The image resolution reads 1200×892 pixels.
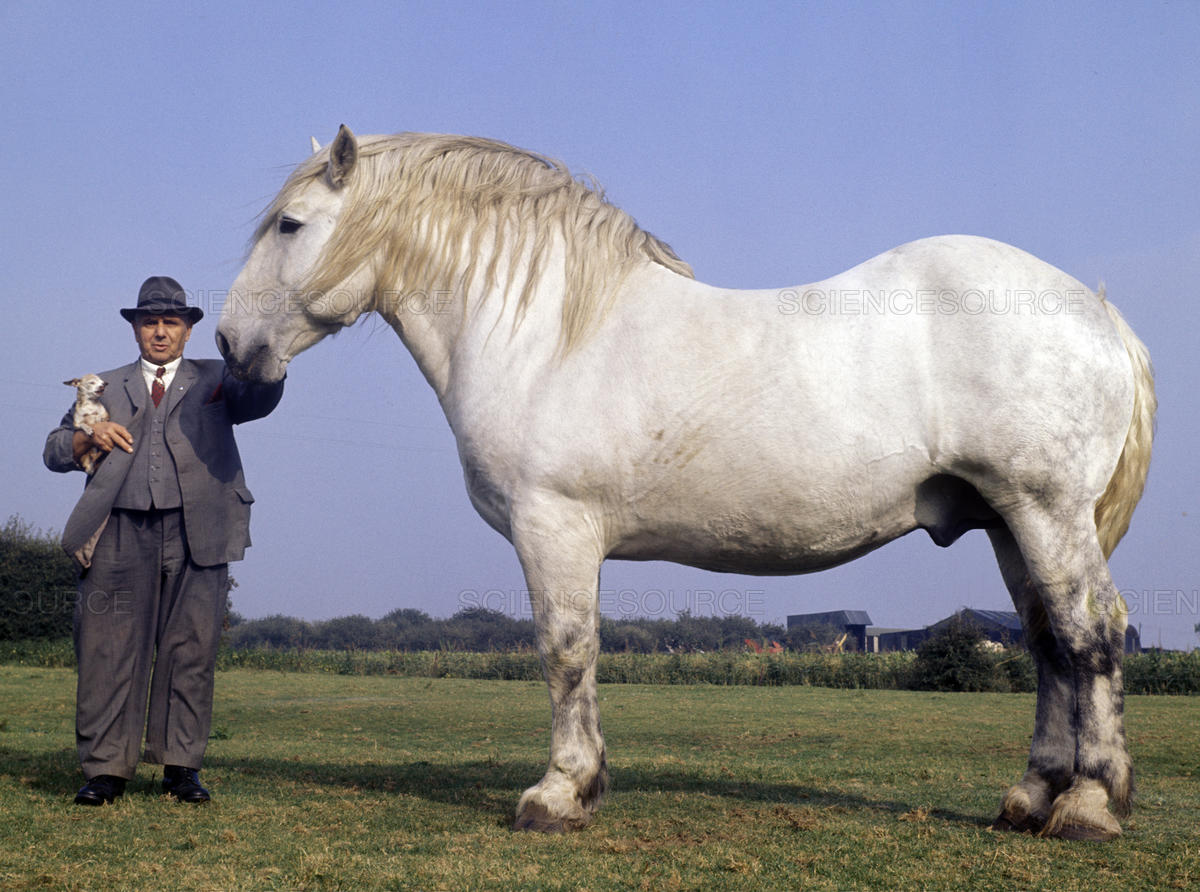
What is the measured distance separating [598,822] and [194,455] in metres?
2.53

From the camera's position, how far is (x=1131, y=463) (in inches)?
144

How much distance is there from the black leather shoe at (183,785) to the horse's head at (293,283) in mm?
1851

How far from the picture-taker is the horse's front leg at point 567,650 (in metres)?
3.47

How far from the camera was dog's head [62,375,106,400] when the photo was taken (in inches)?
173

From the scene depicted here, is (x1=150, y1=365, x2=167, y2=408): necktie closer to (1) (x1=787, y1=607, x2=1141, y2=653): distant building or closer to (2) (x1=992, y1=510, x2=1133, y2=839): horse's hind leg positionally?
(2) (x1=992, y1=510, x2=1133, y2=839): horse's hind leg

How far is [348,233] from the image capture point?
3840mm

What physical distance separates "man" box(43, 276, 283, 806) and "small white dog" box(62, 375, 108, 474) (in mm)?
41

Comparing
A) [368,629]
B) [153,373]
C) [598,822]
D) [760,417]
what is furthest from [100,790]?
[368,629]

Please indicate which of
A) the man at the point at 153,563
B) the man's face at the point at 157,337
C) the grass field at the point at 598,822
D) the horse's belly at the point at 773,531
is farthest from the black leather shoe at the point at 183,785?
the horse's belly at the point at 773,531

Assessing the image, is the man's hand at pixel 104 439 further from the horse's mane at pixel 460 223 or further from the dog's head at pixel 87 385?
the horse's mane at pixel 460 223

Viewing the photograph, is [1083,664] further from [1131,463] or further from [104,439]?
[104,439]

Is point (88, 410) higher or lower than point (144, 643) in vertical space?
higher

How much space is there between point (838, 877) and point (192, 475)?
3300mm

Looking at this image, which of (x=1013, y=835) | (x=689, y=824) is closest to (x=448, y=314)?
(x=689, y=824)
